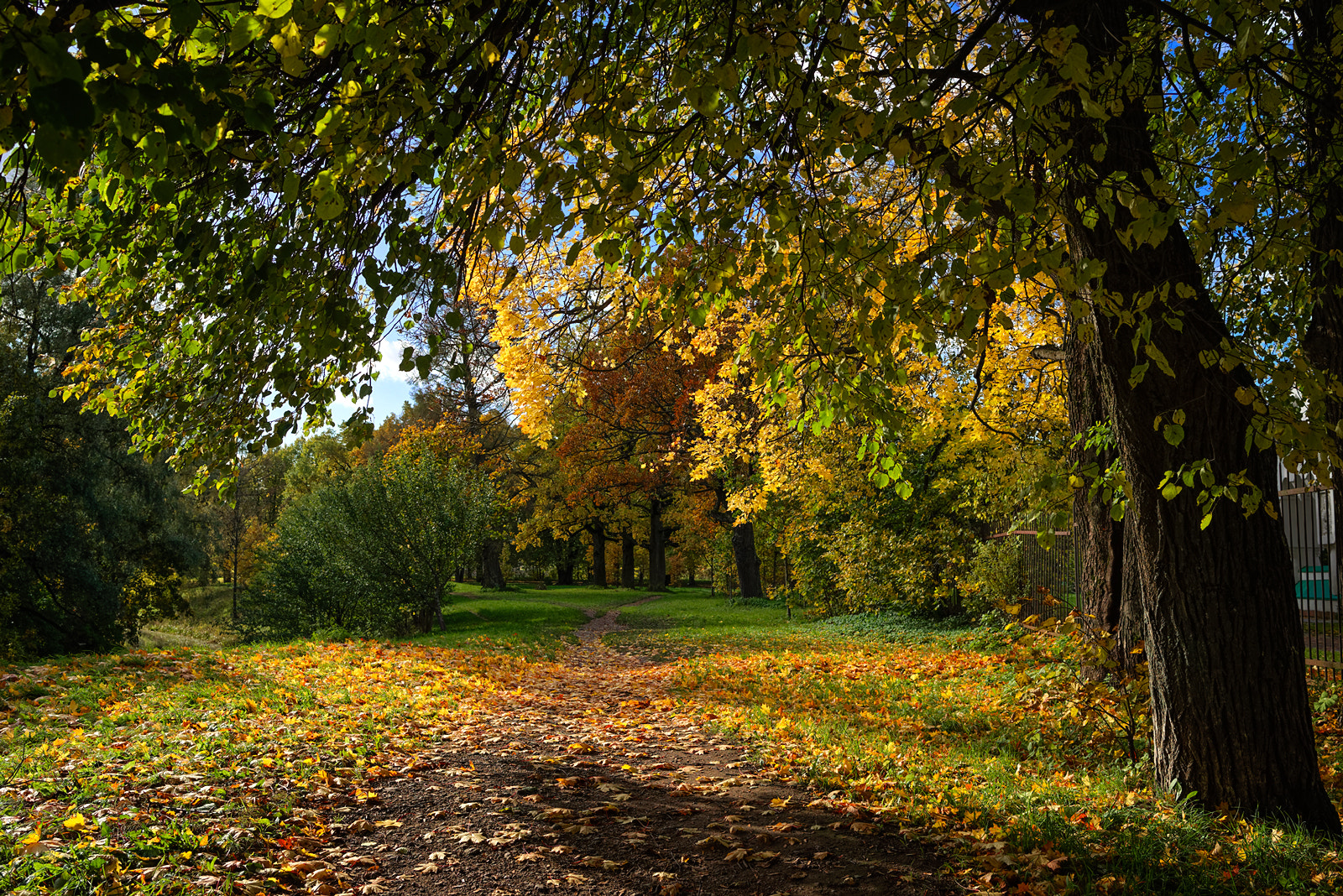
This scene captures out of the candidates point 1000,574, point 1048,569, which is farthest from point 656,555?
point 1048,569

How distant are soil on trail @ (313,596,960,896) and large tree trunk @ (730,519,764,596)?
19.3m

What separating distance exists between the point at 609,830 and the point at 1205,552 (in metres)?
3.75

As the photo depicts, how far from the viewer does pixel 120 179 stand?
148 inches

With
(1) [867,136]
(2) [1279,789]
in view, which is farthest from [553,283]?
(2) [1279,789]

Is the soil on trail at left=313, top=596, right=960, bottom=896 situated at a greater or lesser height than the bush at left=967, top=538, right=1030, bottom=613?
lesser

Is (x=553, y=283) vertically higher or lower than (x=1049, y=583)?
higher

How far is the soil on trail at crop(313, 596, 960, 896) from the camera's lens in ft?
12.5

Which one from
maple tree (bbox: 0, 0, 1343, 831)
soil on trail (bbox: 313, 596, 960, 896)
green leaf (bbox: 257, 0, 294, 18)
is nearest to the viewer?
green leaf (bbox: 257, 0, 294, 18)

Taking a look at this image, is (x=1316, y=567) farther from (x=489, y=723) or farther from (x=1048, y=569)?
(x=489, y=723)

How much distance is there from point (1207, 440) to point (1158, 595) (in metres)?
0.94

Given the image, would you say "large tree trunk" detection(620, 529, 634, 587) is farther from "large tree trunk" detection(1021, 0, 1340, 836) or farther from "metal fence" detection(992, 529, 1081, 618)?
"large tree trunk" detection(1021, 0, 1340, 836)

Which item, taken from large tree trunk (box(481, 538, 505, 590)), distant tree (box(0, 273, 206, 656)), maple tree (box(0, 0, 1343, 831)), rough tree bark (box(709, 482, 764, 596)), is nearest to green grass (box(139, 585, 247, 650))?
distant tree (box(0, 273, 206, 656))

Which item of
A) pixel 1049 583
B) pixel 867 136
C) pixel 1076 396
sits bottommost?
pixel 1049 583

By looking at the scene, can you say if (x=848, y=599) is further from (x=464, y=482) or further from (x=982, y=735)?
(x=982, y=735)
